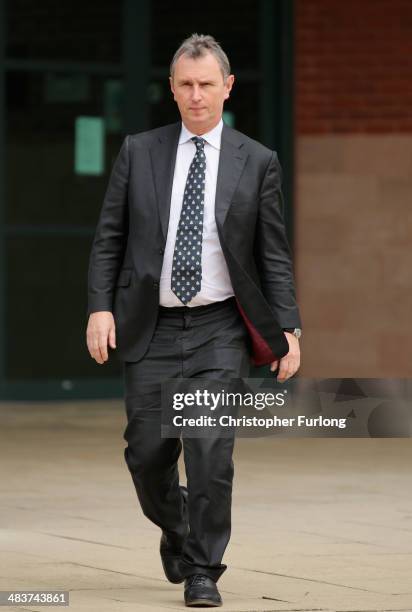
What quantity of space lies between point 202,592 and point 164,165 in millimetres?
1545

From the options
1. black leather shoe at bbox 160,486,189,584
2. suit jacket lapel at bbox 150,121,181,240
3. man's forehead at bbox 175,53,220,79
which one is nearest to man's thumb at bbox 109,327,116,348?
suit jacket lapel at bbox 150,121,181,240

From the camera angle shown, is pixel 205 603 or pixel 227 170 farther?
pixel 227 170

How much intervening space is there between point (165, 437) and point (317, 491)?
3.59 meters

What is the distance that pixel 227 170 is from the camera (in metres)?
6.52

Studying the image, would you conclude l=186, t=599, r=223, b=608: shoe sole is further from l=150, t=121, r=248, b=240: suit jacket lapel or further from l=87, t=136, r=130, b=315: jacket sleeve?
l=150, t=121, r=248, b=240: suit jacket lapel

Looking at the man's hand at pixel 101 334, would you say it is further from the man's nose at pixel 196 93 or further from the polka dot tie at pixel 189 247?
the man's nose at pixel 196 93

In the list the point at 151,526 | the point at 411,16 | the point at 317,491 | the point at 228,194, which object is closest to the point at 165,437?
the point at 228,194

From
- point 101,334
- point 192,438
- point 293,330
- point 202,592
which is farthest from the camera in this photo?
point 293,330

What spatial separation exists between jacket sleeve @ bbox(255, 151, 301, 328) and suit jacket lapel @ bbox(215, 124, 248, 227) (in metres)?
0.11

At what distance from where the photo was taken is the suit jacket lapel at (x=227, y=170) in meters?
6.47

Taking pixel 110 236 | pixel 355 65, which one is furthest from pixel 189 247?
pixel 355 65

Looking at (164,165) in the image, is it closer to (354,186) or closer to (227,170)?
(227,170)

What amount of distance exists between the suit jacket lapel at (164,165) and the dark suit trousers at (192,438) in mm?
365

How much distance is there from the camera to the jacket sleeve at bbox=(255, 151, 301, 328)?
6.57 metres
